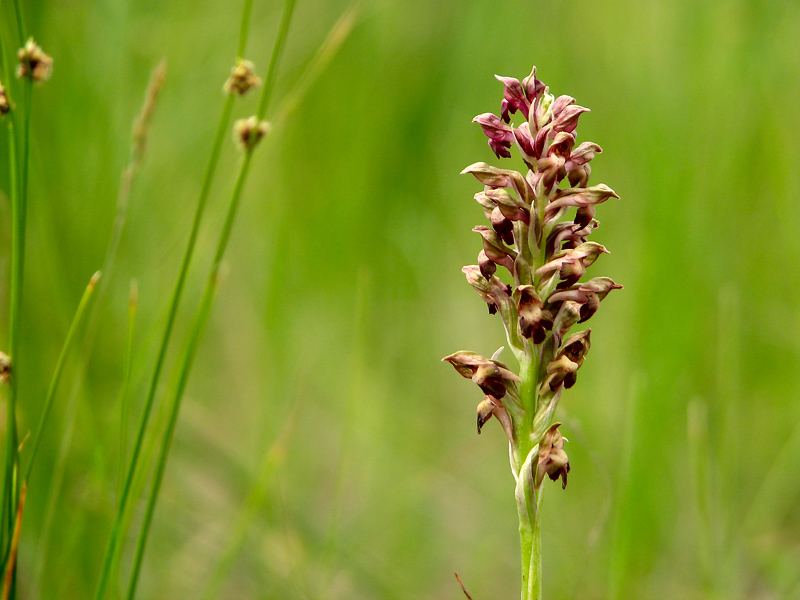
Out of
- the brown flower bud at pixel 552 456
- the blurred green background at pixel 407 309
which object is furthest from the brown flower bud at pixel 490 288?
the blurred green background at pixel 407 309

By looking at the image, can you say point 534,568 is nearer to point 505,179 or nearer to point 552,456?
point 552,456

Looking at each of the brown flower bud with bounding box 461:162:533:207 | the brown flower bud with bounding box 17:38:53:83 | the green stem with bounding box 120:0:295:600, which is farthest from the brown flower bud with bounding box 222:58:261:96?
the brown flower bud with bounding box 461:162:533:207

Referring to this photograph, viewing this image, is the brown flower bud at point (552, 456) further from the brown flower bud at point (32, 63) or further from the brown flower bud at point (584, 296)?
the brown flower bud at point (32, 63)

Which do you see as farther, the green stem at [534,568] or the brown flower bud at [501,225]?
the brown flower bud at [501,225]

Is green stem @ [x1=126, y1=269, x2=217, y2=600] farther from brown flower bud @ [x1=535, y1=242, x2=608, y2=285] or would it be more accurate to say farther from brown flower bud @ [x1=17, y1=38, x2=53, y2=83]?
brown flower bud @ [x1=535, y1=242, x2=608, y2=285]

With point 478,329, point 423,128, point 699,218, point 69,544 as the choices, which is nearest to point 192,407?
point 69,544

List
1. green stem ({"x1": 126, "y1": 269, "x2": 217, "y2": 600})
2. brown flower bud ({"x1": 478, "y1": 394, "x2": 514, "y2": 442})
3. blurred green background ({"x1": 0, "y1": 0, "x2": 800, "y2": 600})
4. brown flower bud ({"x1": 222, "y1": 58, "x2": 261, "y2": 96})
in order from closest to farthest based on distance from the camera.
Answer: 1. brown flower bud ({"x1": 478, "y1": 394, "x2": 514, "y2": 442})
2. green stem ({"x1": 126, "y1": 269, "x2": 217, "y2": 600})
3. brown flower bud ({"x1": 222, "y1": 58, "x2": 261, "y2": 96})
4. blurred green background ({"x1": 0, "y1": 0, "x2": 800, "y2": 600})

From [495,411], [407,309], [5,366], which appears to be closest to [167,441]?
[5,366]

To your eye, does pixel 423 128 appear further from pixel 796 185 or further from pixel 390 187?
pixel 796 185
